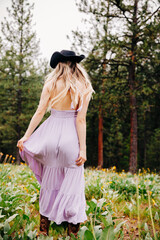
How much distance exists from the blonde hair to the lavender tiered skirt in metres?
0.20

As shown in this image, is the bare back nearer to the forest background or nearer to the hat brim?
the hat brim

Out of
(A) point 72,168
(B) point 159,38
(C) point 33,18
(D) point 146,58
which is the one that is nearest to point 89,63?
(D) point 146,58

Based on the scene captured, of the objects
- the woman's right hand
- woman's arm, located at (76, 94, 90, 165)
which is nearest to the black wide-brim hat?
woman's arm, located at (76, 94, 90, 165)

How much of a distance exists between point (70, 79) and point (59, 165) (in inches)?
40.8

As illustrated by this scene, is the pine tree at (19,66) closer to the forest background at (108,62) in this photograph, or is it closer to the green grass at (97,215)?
the forest background at (108,62)

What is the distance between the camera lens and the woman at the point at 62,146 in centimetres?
225

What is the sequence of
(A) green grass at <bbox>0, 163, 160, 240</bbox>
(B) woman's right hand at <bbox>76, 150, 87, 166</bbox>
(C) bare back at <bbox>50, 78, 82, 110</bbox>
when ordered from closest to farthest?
(A) green grass at <bbox>0, 163, 160, 240</bbox> < (B) woman's right hand at <bbox>76, 150, 87, 166</bbox> < (C) bare back at <bbox>50, 78, 82, 110</bbox>

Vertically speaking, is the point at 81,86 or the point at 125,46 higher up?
the point at 125,46

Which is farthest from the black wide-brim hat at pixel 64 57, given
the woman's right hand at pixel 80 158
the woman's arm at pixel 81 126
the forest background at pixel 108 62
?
the forest background at pixel 108 62

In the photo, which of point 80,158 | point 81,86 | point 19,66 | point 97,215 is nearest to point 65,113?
point 81,86

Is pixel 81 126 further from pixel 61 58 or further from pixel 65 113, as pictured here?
pixel 61 58

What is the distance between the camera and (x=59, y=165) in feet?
7.55

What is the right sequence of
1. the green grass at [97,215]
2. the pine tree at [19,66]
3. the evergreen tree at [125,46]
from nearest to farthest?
the green grass at [97,215] → the evergreen tree at [125,46] → the pine tree at [19,66]

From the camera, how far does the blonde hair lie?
2.32 m
